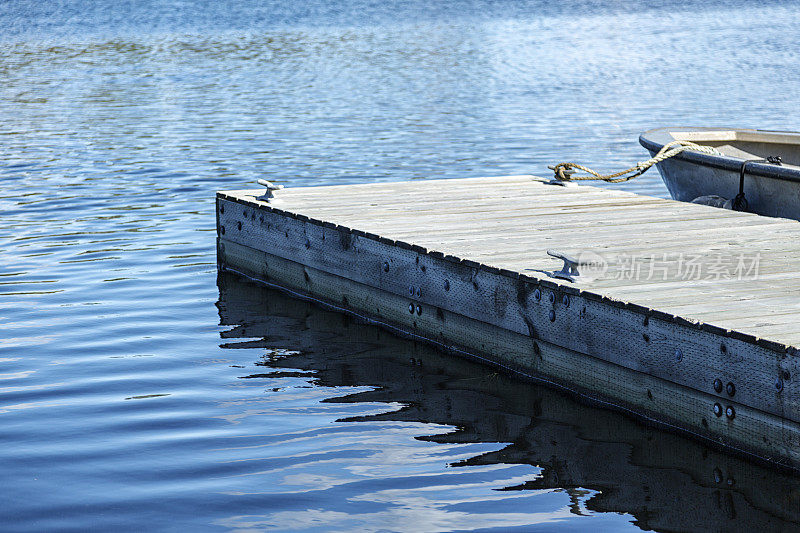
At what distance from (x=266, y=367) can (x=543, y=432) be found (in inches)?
79.7

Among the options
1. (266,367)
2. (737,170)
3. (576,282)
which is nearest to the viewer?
(576,282)

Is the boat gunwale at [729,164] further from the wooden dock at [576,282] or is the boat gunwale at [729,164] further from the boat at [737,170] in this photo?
the wooden dock at [576,282]

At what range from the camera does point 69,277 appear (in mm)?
9438

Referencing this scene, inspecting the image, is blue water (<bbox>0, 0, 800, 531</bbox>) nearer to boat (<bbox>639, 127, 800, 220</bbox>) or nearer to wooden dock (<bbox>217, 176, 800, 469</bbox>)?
wooden dock (<bbox>217, 176, 800, 469</bbox>)

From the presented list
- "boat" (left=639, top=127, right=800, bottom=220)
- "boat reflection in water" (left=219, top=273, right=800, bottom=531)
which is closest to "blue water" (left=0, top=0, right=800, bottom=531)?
"boat reflection in water" (left=219, top=273, right=800, bottom=531)

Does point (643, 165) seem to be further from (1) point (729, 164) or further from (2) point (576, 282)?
(2) point (576, 282)

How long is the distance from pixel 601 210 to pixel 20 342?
4.45 m

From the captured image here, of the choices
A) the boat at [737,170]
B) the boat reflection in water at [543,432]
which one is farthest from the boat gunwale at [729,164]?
the boat reflection in water at [543,432]

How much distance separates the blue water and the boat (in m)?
2.80

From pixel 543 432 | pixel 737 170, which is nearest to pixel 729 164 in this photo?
pixel 737 170

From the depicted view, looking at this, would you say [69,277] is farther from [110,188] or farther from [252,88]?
[252,88]

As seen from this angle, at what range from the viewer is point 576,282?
621 centimetres

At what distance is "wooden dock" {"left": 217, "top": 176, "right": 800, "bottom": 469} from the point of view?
17.1ft

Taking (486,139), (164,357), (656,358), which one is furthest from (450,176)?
(656,358)
